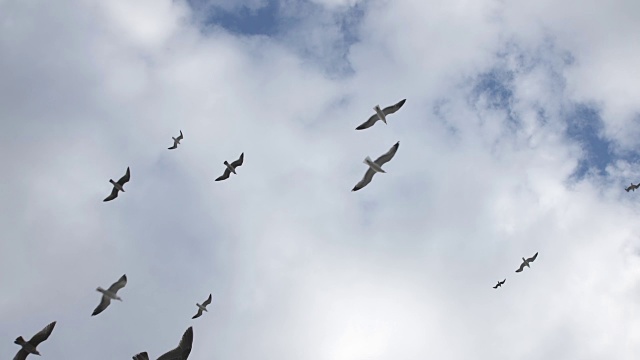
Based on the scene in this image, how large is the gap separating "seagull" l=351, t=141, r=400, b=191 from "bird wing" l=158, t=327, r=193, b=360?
51.5 feet

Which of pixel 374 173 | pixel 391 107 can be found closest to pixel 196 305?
pixel 374 173

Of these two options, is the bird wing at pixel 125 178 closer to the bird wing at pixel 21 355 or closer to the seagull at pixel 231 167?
the seagull at pixel 231 167

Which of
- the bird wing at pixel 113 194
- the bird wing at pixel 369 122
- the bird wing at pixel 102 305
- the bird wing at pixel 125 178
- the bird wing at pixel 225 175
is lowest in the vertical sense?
the bird wing at pixel 102 305

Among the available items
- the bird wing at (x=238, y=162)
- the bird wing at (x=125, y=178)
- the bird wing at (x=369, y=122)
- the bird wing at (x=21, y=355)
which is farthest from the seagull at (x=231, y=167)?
the bird wing at (x=21, y=355)

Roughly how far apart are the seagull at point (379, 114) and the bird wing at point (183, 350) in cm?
1932

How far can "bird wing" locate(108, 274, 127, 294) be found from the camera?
38888 mm

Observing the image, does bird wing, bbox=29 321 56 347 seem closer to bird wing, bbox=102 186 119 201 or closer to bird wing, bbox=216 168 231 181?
bird wing, bbox=102 186 119 201

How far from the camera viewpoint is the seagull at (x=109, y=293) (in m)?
39.0

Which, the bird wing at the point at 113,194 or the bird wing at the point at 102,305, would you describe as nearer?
the bird wing at the point at 102,305

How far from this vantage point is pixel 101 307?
40.5 m

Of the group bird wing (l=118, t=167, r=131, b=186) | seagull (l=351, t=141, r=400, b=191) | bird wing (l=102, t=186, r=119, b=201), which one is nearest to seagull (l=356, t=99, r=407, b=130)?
seagull (l=351, t=141, r=400, b=191)

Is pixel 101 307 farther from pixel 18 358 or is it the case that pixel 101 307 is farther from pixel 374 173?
pixel 374 173

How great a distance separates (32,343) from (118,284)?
860 centimetres

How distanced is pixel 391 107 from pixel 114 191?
28.5 metres
